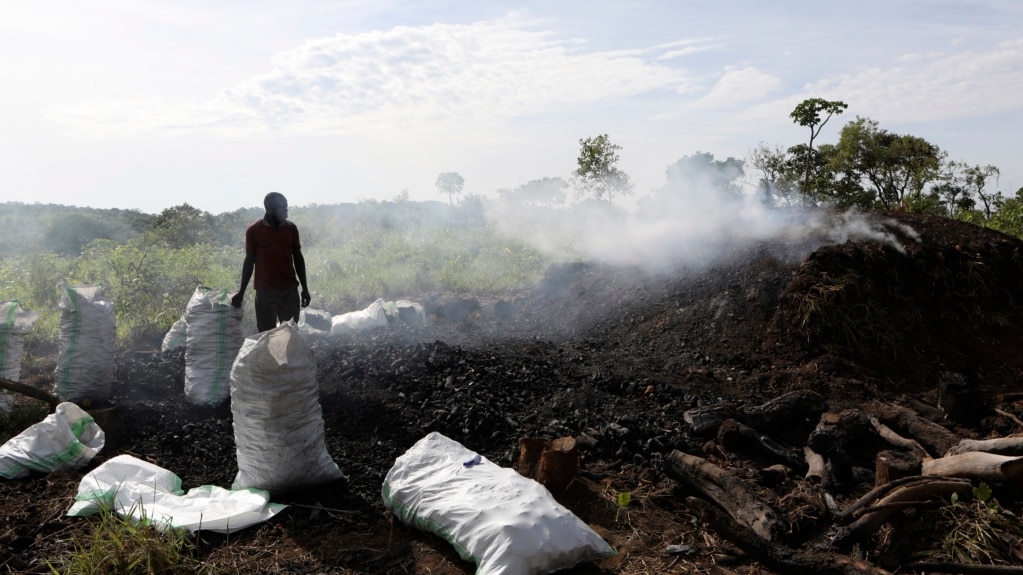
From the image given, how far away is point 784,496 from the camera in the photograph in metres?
3.44

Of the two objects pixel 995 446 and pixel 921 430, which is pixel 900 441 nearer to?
pixel 921 430

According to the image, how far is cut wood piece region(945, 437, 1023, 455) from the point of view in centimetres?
310

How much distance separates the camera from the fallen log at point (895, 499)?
2.93 meters

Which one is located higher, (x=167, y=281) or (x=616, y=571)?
(x=167, y=281)

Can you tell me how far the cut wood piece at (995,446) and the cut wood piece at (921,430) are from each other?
0.27 meters

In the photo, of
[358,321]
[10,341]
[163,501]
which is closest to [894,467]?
[163,501]

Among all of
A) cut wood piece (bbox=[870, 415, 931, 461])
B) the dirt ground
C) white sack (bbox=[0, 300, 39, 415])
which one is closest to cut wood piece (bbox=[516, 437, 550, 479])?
the dirt ground

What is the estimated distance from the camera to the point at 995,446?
3.17 metres

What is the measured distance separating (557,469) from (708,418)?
4.66 ft

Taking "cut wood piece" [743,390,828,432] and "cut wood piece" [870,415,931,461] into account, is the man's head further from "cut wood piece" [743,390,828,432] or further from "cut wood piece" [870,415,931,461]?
"cut wood piece" [870,415,931,461]

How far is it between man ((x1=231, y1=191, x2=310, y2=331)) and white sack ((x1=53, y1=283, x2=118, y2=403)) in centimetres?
109

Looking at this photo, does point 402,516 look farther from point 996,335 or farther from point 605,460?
point 996,335

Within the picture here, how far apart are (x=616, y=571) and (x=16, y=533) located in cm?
295

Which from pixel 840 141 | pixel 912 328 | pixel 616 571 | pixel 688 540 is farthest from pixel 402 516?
pixel 840 141
